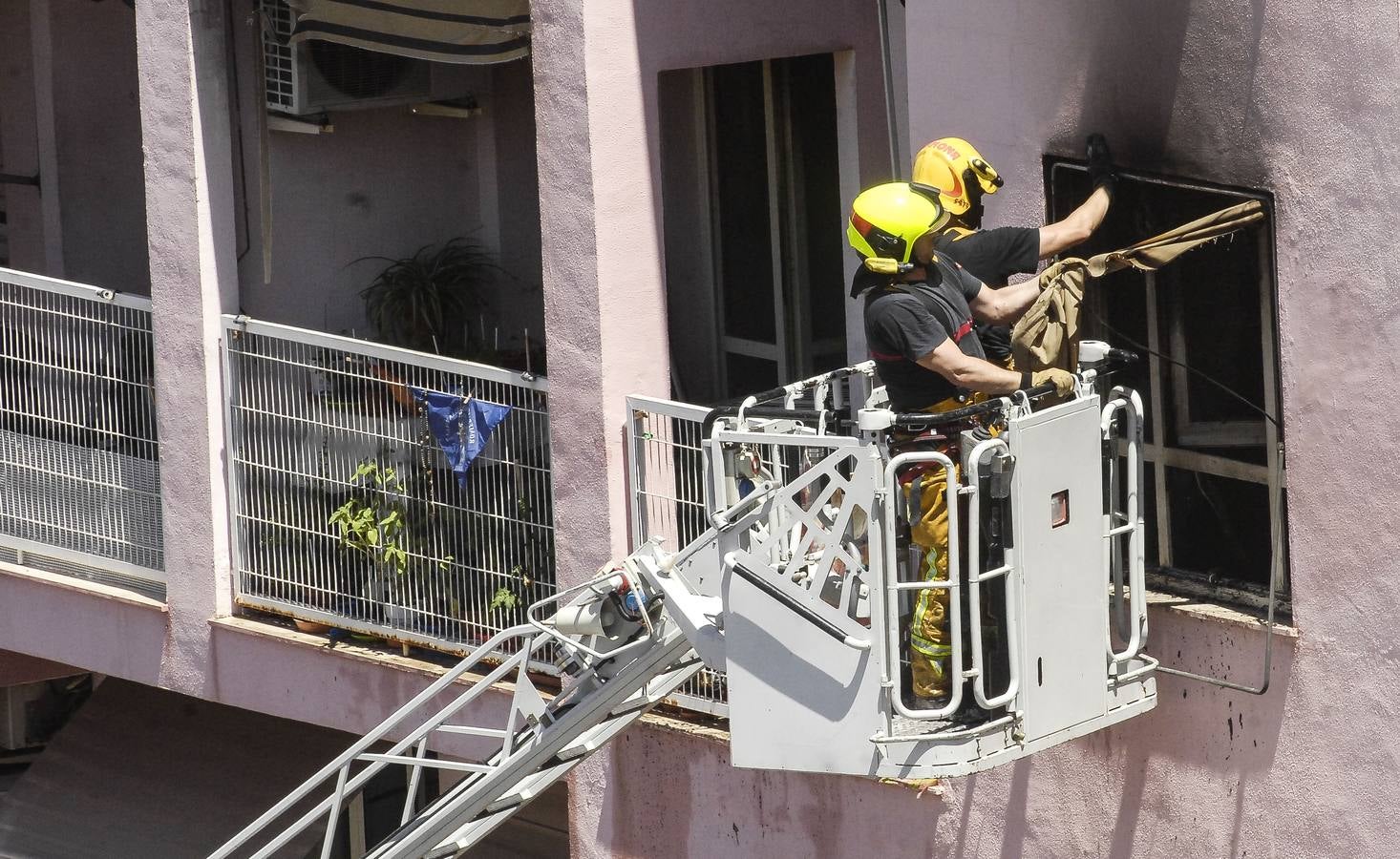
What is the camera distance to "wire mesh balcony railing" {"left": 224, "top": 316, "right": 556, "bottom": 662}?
11359 mm

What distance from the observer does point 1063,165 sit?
365 inches

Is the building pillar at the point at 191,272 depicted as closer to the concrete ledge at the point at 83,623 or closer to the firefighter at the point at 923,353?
the concrete ledge at the point at 83,623

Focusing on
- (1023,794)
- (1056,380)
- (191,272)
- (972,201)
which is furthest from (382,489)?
(1056,380)

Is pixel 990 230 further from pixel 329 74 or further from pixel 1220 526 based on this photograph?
pixel 329 74

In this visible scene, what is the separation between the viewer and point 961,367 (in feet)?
26.0

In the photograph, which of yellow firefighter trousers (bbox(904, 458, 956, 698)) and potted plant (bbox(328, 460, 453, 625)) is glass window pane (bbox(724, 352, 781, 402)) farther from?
yellow firefighter trousers (bbox(904, 458, 956, 698))

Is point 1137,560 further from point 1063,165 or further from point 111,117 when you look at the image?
point 111,117

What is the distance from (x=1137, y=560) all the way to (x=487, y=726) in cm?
439

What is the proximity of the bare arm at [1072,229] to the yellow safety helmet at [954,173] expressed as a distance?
0.29m

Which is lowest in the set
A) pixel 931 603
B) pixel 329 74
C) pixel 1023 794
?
pixel 1023 794

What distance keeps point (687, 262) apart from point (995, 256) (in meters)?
4.65

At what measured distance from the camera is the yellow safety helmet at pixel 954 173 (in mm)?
8680

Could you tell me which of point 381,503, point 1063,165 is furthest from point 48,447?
point 1063,165

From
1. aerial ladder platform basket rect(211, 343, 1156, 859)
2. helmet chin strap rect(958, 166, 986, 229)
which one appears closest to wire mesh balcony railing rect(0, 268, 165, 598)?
aerial ladder platform basket rect(211, 343, 1156, 859)
